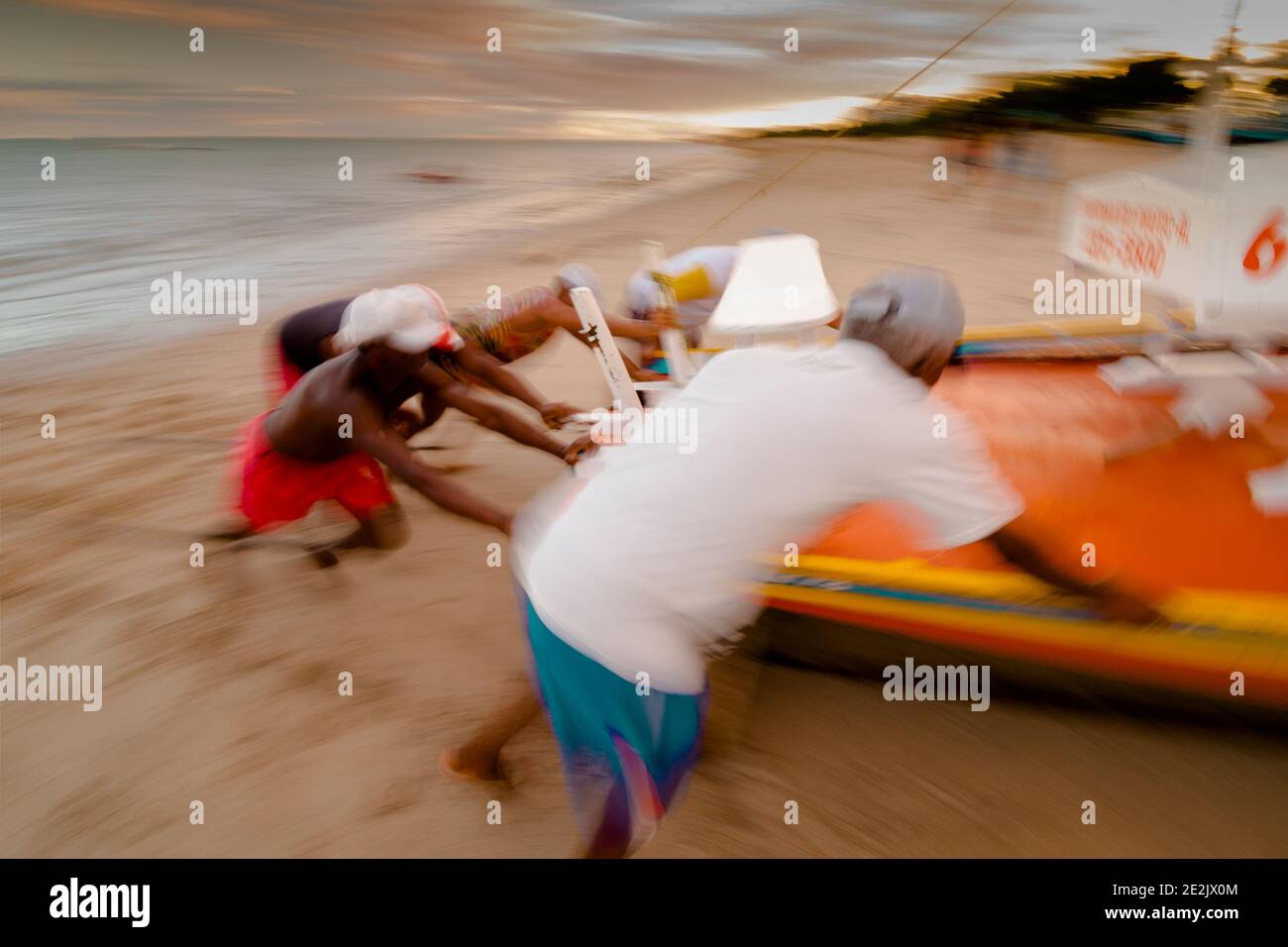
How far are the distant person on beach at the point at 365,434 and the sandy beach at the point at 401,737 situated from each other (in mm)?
373

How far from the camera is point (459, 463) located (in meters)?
4.18

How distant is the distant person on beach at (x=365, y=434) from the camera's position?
243 centimetres

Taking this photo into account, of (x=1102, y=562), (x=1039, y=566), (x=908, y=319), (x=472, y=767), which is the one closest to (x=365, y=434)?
(x=472, y=767)

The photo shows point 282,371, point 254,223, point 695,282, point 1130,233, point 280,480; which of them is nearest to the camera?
point 280,480

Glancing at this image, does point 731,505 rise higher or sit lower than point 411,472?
higher

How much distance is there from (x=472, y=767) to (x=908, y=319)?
152 centimetres

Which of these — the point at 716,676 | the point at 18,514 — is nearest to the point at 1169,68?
the point at 716,676

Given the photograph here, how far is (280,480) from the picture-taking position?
2.86 metres

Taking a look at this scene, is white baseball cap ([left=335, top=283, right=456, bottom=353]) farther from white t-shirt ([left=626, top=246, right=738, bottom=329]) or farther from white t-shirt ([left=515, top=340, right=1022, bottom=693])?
white t-shirt ([left=626, top=246, right=738, bottom=329])

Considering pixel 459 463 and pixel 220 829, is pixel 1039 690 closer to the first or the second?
pixel 220 829

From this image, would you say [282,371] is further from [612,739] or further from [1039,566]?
[1039,566]

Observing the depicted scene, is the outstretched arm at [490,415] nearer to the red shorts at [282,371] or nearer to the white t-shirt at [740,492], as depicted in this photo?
the red shorts at [282,371]

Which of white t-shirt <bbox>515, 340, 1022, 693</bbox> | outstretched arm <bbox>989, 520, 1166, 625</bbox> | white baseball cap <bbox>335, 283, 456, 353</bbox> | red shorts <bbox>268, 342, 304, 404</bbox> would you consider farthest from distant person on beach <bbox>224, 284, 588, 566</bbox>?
outstretched arm <bbox>989, 520, 1166, 625</bbox>

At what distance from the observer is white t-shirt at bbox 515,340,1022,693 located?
118cm
